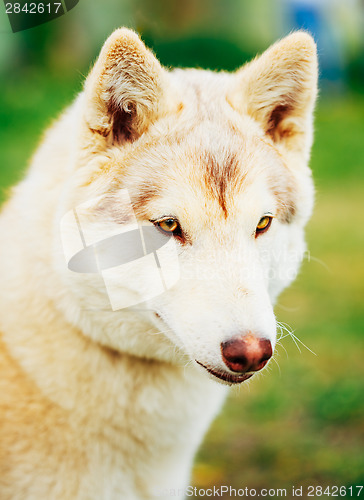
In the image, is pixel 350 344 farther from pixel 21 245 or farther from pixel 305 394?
pixel 21 245

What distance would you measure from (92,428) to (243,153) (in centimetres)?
132

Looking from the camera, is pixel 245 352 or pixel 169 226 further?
pixel 169 226

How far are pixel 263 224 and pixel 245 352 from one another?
592 millimetres

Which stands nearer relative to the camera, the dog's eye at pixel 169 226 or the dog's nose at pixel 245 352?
the dog's nose at pixel 245 352

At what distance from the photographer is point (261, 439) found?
12.2ft

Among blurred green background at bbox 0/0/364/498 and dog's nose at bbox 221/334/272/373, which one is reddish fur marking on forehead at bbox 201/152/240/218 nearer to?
dog's nose at bbox 221/334/272/373

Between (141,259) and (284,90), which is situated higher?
(284,90)

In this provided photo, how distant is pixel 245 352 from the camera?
185cm

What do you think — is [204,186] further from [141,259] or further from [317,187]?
[317,187]

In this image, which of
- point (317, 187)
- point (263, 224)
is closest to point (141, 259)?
point (263, 224)

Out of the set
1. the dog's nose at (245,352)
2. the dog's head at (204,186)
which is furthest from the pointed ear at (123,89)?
the dog's nose at (245,352)

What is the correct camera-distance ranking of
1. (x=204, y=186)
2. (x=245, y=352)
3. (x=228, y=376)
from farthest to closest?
(x=204, y=186)
(x=228, y=376)
(x=245, y=352)

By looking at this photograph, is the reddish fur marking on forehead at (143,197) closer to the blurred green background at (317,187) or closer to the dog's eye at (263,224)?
the dog's eye at (263,224)

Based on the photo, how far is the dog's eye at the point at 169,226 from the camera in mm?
2101
